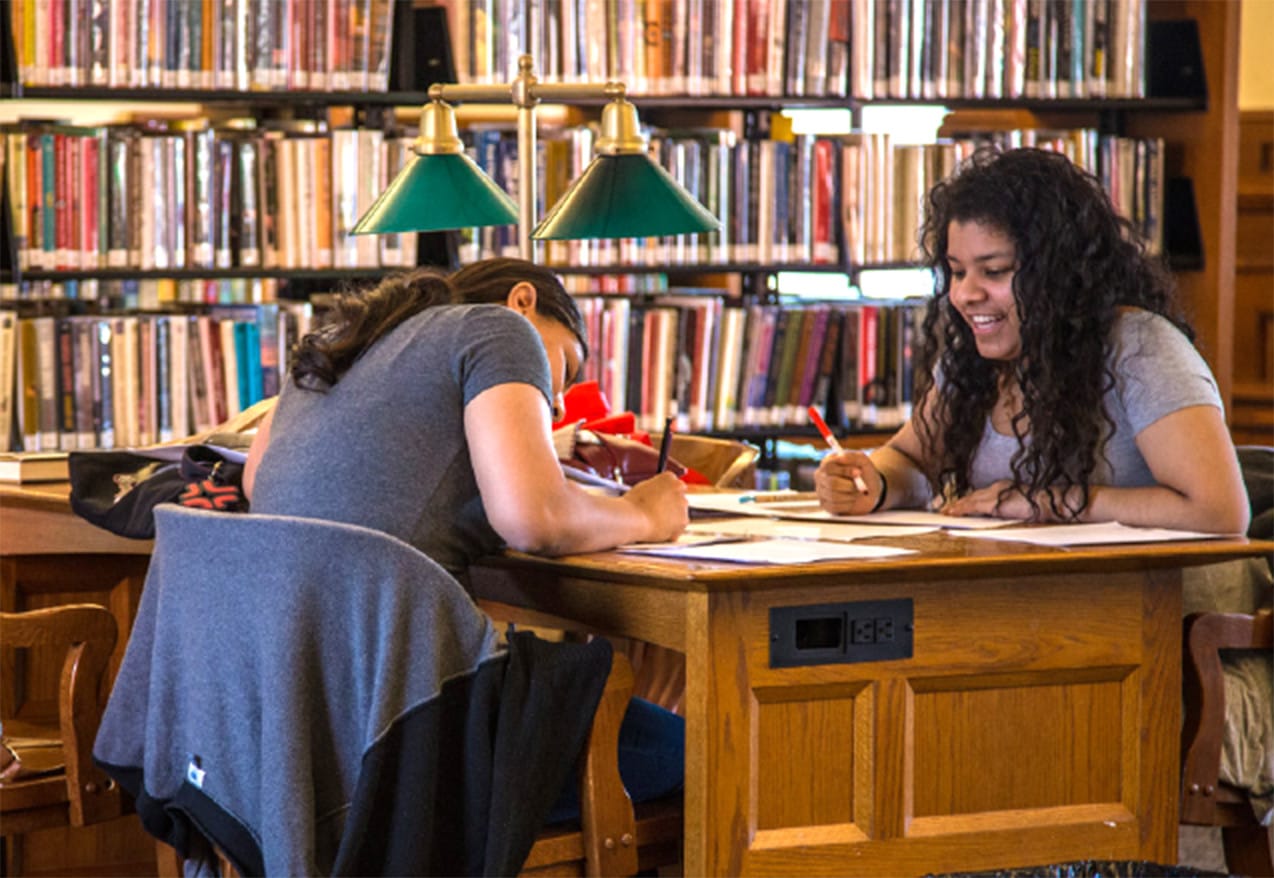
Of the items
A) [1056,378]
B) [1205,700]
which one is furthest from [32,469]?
[1205,700]

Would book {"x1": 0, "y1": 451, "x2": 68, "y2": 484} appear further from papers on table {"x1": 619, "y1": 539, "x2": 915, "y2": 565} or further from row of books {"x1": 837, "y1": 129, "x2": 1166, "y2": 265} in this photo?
row of books {"x1": 837, "y1": 129, "x2": 1166, "y2": 265}

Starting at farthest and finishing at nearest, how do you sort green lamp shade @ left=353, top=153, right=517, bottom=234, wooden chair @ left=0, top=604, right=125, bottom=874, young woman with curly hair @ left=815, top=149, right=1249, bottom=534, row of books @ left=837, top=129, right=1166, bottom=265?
1. row of books @ left=837, top=129, right=1166, bottom=265
2. green lamp shade @ left=353, top=153, right=517, bottom=234
3. young woman with curly hair @ left=815, top=149, right=1249, bottom=534
4. wooden chair @ left=0, top=604, right=125, bottom=874

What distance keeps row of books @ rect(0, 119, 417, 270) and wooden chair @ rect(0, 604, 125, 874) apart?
69.0 inches

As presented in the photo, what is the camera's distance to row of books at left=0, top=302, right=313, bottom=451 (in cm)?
396

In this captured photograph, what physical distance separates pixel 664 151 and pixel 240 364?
1.08m

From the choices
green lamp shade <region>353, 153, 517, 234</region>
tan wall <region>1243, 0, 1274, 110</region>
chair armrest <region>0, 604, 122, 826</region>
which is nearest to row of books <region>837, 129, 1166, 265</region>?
tan wall <region>1243, 0, 1274, 110</region>

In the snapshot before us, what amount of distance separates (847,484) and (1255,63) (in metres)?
3.35

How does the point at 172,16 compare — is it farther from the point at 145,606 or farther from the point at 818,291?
the point at 145,606

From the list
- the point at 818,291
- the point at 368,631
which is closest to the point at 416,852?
the point at 368,631

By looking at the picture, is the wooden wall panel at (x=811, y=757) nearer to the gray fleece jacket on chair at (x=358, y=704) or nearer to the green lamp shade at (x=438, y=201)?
the gray fleece jacket on chair at (x=358, y=704)

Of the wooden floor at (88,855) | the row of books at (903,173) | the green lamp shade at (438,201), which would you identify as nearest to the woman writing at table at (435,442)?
the green lamp shade at (438,201)

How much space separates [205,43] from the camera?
13.2 feet

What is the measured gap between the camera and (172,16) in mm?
3998

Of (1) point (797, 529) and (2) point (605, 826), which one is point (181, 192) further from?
(2) point (605, 826)
